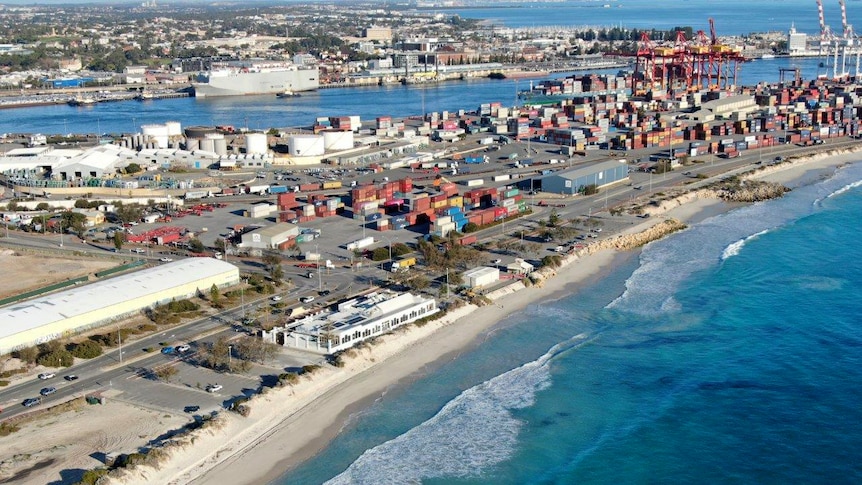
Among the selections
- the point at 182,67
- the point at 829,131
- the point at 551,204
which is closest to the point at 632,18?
the point at 182,67

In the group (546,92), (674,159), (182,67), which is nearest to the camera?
(674,159)

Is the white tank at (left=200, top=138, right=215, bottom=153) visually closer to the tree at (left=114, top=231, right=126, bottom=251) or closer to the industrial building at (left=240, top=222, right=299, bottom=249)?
the tree at (left=114, top=231, right=126, bottom=251)

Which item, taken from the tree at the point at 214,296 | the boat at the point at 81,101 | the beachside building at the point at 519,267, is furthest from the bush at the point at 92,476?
the boat at the point at 81,101

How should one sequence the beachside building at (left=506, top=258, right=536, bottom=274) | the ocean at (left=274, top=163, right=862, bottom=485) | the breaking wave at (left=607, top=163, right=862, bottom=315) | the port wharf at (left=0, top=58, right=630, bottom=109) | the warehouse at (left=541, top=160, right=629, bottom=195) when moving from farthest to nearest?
the port wharf at (left=0, top=58, right=630, bottom=109) → the warehouse at (left=541, top=160, right=629, bottom=195) → the beachside building at (left=506, top=258, right=536, bottom=274) → the breaking wave at (left=607, top=163, right=862, bottom=315) → the ocean at (left=274, top=163, right=862, bottom=485)

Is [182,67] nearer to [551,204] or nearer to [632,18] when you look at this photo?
[551,204]

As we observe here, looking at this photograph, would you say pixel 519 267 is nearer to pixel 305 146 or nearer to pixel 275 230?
pixel 275 230

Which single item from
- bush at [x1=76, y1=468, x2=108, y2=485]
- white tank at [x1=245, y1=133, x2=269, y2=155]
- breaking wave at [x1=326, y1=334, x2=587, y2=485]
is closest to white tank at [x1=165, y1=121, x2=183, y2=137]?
white tank at [x1=245, y1=133, x2=269, y2=155]
